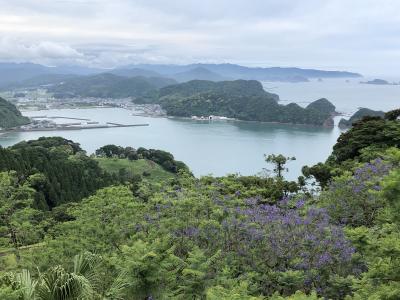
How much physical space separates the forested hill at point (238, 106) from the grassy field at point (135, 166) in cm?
5244

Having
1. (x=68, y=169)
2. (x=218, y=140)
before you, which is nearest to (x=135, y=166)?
(x=68, y=169)

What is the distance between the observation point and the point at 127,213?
8453 millimetres

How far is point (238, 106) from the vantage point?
395ft

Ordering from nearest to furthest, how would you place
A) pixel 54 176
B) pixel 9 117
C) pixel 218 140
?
pixel 54 176 → pixel 218 140 → pixel 9 117

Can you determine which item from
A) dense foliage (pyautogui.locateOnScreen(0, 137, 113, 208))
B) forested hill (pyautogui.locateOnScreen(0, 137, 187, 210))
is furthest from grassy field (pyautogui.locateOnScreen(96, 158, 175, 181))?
dense foliage (pyautogui.locateOnScreen(0, 137, 113, 208))

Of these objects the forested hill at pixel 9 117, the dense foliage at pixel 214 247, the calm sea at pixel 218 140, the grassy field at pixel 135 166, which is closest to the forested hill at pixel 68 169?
the grassy field at pixel 135 166

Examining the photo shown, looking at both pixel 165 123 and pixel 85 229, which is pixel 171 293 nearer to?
pixel 85 229

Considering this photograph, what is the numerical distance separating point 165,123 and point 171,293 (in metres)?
103

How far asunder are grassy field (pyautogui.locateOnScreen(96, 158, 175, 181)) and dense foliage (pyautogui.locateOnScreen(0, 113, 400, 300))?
4306 cm

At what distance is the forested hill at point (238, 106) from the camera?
335 ft

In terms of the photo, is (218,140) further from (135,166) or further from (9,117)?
(9,117)

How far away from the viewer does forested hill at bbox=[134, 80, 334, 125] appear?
102162mm

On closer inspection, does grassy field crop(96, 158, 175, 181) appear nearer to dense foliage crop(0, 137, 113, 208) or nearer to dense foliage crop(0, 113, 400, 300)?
dense foliage crop(0, 137, 113, 208)

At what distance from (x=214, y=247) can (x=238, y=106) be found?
114247 mm
